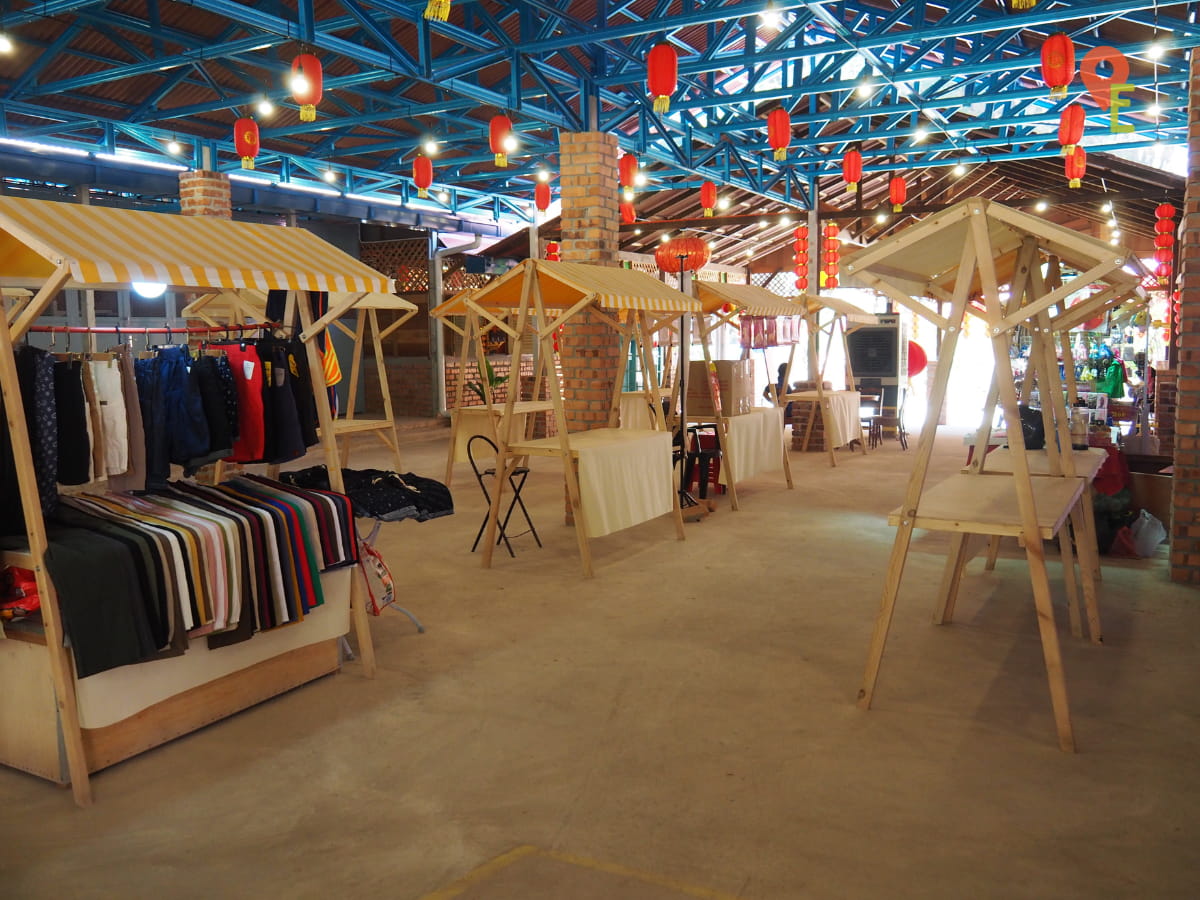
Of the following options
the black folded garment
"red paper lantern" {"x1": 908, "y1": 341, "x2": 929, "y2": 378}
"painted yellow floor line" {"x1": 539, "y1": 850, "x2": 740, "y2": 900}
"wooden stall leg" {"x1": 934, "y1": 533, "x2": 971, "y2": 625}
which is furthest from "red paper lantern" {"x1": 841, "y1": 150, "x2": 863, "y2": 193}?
"painted yellow floor line" {"x1": 539, "y1": 850, "x2": 740, "y2": 900}

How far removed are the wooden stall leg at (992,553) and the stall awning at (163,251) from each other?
3644 millimetres

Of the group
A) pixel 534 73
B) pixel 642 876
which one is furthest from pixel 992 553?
pixel 534 73

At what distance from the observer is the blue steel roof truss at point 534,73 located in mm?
8094

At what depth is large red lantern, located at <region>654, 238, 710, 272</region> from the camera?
977 centimetres

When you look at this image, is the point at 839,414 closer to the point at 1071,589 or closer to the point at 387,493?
the point at 1071,589

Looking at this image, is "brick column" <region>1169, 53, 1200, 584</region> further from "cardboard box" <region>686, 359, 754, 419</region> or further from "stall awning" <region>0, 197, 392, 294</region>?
"stall awning" <region>0, 197, 392, 294</region>

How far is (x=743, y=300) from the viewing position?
8.25 metres

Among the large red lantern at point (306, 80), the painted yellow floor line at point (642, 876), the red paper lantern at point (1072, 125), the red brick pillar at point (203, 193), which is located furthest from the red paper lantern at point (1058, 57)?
the red brick pillar at point (203, 193)

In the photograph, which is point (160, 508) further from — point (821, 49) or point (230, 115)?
point (230, 115)

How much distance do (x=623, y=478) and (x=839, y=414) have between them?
18.3 ft

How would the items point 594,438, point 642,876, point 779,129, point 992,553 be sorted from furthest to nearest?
point 779,129 → point 594,438 → point 992,553 → point 642,876

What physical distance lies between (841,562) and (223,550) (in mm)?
3938

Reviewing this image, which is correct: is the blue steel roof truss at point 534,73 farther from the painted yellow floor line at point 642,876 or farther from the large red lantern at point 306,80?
the painted yellow floor line at point 642,876

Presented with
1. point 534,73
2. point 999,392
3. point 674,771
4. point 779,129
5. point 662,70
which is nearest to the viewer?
point 674,771
